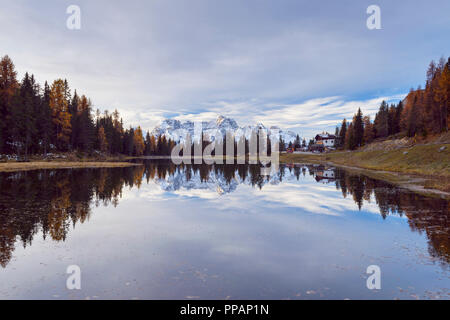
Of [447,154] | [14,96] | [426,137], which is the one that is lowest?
[447,154]

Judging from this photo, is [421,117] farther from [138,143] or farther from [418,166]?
[138,143]

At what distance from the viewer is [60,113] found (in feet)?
244

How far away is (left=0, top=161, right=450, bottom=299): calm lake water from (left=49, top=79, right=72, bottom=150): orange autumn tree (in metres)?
60.4

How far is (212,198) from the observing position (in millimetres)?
26219

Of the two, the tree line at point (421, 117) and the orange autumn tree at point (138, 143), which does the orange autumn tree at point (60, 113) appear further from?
the tree line at point (421, 117)

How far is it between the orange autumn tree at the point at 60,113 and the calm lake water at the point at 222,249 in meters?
60.4

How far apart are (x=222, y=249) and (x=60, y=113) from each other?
3205 inches

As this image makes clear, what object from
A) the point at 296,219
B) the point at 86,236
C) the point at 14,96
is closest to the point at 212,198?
the point at 296,219

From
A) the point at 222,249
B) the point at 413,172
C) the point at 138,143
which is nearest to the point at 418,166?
the point at 413,172

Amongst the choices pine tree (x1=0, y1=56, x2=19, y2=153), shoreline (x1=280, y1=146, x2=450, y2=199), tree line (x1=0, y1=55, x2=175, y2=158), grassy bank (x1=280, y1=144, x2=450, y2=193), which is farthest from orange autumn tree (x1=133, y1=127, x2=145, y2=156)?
grassy bank (x1=280, y1=144, x2=450, y2=193)

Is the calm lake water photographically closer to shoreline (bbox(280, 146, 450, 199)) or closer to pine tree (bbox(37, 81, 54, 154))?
shoreline (bbox(280, 146, 450, 199))

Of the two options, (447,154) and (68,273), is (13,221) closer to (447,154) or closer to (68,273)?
(68,273)

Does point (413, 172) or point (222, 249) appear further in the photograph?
point (413, 172)

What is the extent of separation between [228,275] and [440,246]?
1047 cm
